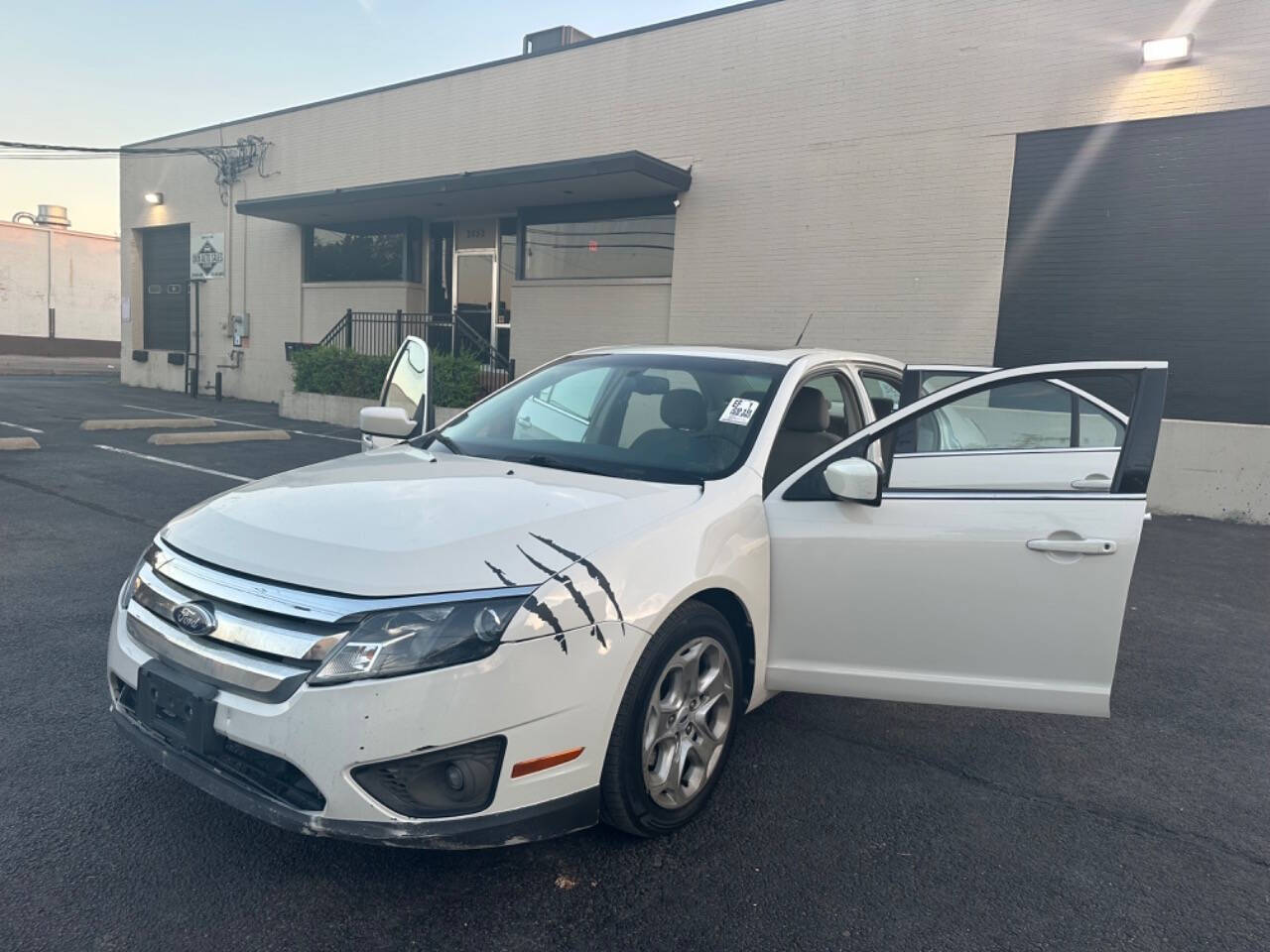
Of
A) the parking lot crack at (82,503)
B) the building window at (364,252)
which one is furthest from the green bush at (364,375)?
the parking lot crack at (82,503)

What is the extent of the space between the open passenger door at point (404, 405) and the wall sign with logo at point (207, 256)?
16999 mm

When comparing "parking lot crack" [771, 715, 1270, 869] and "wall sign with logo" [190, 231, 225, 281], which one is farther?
"wall sign with logo" [190, 231, 225, 281]

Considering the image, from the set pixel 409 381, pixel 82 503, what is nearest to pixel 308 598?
pixel 409 381

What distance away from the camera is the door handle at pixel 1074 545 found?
10.1 ft

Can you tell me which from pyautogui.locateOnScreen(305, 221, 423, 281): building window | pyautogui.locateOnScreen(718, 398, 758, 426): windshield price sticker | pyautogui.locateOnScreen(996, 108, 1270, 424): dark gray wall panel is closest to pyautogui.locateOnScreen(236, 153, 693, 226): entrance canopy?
pyautogui.locateOnScreen(305, 221, 423, 281): building window

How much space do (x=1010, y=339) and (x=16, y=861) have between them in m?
10.4

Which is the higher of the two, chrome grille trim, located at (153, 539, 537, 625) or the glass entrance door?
the glass entrance door

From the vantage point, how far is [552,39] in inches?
648

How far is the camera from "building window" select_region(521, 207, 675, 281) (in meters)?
13.4

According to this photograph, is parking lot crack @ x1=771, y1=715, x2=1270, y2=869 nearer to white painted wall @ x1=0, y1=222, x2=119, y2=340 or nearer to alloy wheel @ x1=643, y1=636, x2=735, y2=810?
alloy wheel @ x1=643, y1=636, x2=735, y2=810

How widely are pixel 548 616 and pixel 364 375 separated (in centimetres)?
1328

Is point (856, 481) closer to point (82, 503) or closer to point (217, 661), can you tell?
point (217, 661)

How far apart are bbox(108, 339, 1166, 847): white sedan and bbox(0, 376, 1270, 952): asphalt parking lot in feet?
0.94

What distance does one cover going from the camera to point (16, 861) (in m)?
2.61
